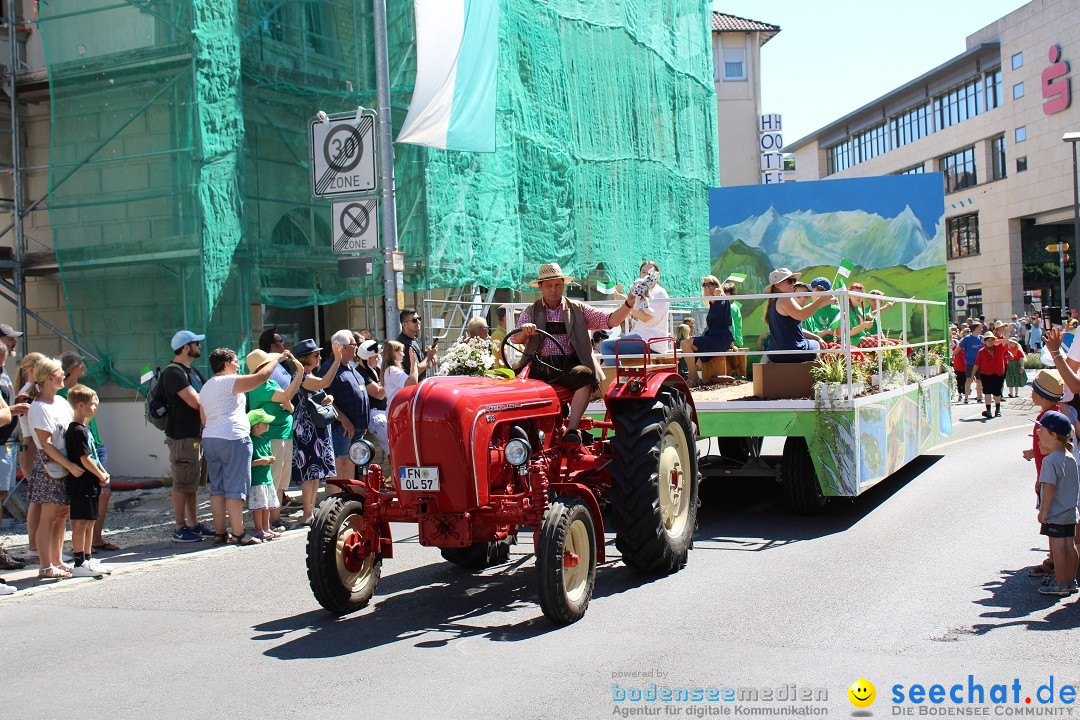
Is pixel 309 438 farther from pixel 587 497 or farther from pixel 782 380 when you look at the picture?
pixel 587 497

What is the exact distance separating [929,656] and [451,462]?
2.76 m

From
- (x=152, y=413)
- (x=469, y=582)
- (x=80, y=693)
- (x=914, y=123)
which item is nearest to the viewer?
(x=80, y=693)

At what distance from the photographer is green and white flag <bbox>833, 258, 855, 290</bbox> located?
64.5 ft

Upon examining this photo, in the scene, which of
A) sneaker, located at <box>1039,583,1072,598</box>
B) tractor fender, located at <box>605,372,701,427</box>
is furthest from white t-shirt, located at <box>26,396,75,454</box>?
sneaker, located at <box>1039,583,1072,598</box>

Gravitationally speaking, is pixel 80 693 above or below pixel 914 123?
below

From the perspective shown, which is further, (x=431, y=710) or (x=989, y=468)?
(x=989, y=468)

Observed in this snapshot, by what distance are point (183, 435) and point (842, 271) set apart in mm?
13207

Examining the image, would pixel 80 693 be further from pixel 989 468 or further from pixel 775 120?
pixel 775 120

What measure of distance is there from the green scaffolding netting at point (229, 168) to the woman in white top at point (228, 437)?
15.1 feet

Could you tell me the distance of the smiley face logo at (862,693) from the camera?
15.8ft

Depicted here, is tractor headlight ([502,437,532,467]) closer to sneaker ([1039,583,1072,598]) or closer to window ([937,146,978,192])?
sneaker ([1039,583,1072,598])

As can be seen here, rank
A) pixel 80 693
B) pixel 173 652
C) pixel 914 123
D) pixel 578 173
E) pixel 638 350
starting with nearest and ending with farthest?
pixel 80 693 < pixel 173 652 < pixel 638 350 < pixel 578 173 < pixel 914 123

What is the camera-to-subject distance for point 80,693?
17.8 ft

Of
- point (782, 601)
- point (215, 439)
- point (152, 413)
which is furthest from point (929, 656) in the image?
point (152, 413)
